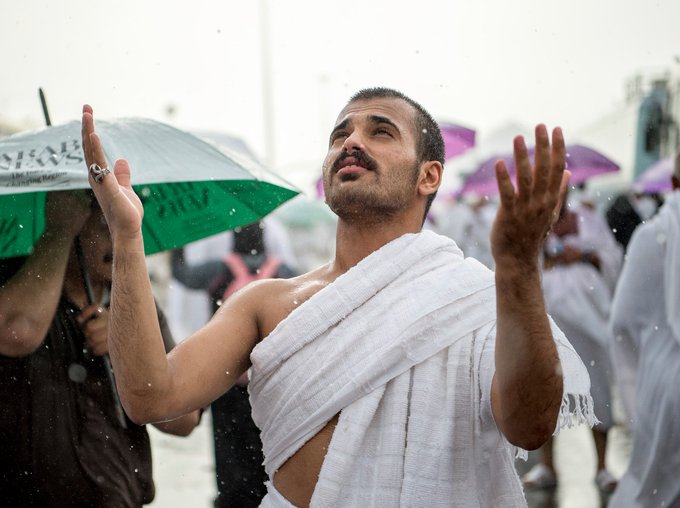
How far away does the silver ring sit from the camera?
223cm

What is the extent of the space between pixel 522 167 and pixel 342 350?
0.75m

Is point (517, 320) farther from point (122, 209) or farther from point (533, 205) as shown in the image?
point (122, 209)

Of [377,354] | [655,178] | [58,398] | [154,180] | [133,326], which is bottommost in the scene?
[655,178]

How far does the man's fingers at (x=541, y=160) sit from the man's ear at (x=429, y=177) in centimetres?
80

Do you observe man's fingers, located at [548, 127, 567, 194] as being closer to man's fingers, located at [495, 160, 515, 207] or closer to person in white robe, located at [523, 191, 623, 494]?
man's fingers, located at [495, 160, 515, 207]

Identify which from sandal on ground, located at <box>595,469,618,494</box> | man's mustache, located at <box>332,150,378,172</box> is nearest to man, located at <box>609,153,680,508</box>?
sandal on ground, located at <box>595,469,618,494</box>

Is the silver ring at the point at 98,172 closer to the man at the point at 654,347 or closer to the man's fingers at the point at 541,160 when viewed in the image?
the man's fingers at the point at 541,160

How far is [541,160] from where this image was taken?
189 cm

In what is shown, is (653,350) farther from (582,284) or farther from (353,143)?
(582,284)

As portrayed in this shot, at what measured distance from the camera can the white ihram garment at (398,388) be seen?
2287mm

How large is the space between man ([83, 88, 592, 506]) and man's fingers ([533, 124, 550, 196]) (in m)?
0.05

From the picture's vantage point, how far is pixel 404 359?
2361 millimetres

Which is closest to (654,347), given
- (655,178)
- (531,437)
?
(531,437)

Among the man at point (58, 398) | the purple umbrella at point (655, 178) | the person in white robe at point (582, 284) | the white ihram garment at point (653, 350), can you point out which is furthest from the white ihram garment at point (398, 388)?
the purple umbrella at point (655, 178)
